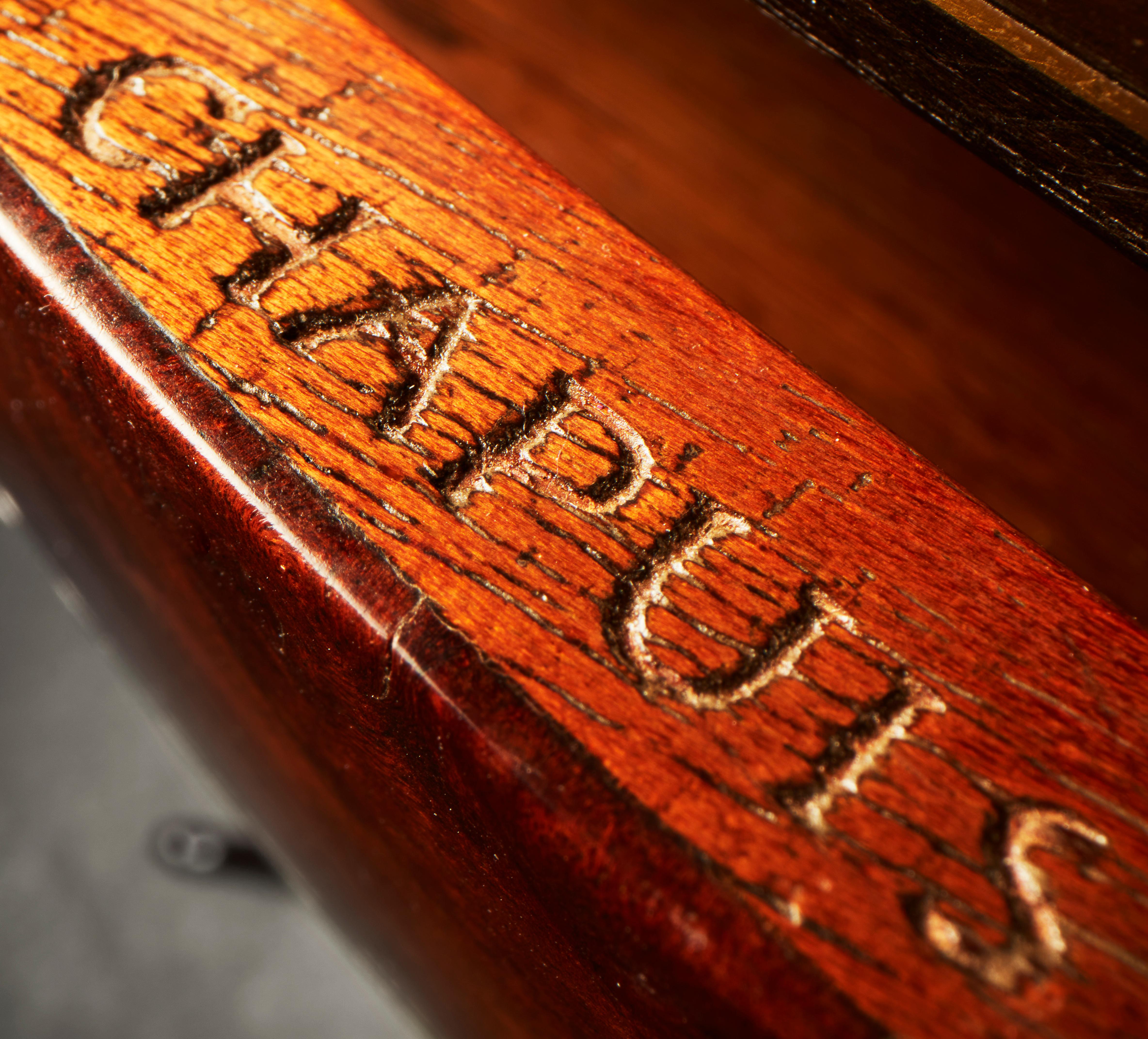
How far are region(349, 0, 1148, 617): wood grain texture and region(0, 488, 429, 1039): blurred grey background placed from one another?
1.01 metres

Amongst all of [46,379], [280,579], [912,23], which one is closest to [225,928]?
[46,379]

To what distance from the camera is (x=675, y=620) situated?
430 millimetres

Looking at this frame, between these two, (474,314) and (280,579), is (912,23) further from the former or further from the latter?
(280,579)

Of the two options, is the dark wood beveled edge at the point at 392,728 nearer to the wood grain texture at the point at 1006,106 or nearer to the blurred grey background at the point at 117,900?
the wood grain texture at the point at 1006,106

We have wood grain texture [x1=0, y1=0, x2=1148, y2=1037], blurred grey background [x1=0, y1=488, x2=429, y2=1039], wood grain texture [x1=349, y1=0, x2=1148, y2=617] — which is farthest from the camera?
blurred grey background [x1=0, y1=488, x2=429, y2=1039]

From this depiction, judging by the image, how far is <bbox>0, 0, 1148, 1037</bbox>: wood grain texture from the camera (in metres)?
0.37

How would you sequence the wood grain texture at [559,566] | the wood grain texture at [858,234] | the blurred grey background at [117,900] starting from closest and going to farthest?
the wood grain texture at [559,566] < the wood grain texture at [858,234] < the blurred grey background at [117,900]

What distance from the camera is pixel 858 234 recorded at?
0.93 m

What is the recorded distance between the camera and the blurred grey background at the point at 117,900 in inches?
62.6

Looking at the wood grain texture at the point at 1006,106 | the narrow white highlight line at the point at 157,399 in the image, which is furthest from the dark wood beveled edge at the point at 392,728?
the wood grain texture at the point at 1006,106

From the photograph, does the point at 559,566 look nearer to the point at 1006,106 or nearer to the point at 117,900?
the point at 1006,106

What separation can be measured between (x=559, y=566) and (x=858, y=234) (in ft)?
2.07

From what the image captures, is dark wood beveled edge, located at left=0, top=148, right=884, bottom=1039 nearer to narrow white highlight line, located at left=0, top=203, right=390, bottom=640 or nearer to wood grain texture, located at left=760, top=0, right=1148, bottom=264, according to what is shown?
narrow white highlight line, located at left=0, top=203, right=390, bottom=640

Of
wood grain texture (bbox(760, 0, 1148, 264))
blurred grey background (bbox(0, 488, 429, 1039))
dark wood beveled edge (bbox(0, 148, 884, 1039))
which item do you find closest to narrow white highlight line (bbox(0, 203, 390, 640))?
dark wood beveled edge (bbox(0, 148, 884, 1039))
